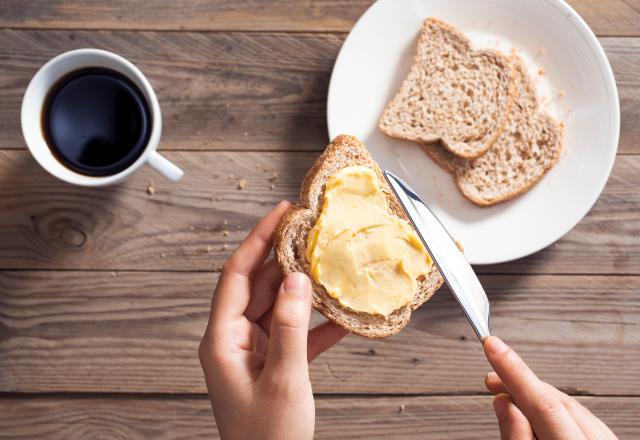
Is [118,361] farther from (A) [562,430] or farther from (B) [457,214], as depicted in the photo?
(A) [562,430]

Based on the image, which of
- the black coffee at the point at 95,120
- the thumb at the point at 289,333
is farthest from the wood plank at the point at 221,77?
the thumb at the point at 289,333

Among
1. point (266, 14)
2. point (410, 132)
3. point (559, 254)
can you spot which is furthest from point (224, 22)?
point (559, 254)

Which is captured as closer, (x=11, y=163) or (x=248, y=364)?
(x=248, y=364)

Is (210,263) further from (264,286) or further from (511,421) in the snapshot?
(511,421)

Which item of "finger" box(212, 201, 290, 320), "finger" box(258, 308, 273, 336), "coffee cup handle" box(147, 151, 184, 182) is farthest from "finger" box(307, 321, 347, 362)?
"coffee cup handle" box(147, 151, 184, 182)

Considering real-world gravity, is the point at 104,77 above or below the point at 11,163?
above
